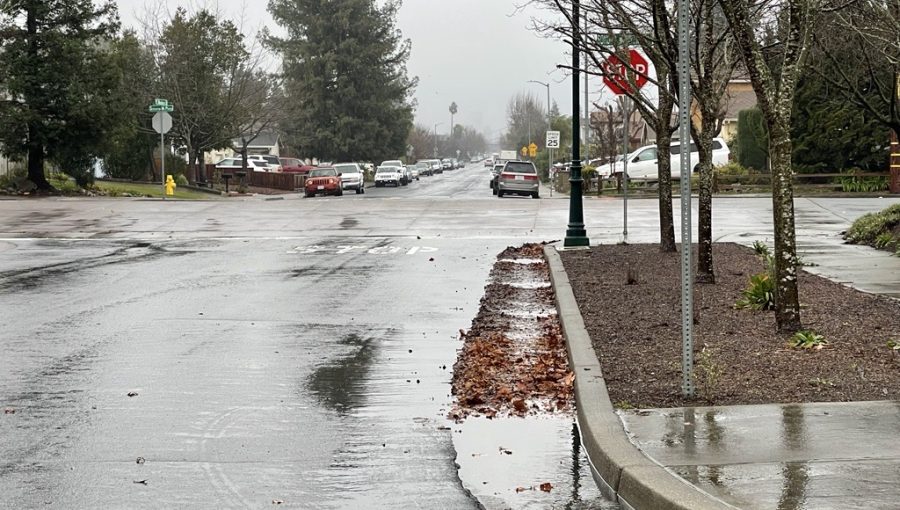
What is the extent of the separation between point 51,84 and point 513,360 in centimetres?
3631

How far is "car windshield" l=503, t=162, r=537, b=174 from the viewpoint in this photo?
48.5 m

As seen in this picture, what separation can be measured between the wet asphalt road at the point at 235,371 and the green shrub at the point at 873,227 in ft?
2.88

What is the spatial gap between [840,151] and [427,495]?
3829 cm

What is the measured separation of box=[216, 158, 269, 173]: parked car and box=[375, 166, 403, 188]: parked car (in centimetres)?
686

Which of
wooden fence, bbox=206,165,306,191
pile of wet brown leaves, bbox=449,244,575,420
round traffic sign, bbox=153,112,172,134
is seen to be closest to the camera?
pile of wet brown leaves, bbox=449,244,575,420

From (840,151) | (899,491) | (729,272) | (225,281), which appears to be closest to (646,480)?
(899,491)

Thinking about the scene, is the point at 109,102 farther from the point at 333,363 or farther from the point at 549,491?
the point at 549,491

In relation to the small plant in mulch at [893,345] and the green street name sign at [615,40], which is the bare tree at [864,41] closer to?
the green street name sign at [615,40]

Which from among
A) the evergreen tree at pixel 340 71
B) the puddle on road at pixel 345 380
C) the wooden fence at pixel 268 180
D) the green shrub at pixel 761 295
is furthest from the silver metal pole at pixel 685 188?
the evergreen tree at pixel 340 71

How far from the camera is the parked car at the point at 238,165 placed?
222 ft

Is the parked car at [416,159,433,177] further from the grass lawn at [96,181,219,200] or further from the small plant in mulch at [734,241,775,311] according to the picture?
the small plant in mulch at [734,241,775,311]

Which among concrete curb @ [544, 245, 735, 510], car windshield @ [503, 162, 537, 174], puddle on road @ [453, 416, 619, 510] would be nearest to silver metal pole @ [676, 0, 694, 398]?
concrete curb @ [544, 245, 735, 510]

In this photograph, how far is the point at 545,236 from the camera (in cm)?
2520

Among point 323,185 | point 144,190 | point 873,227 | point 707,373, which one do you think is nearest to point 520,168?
point 323,185
